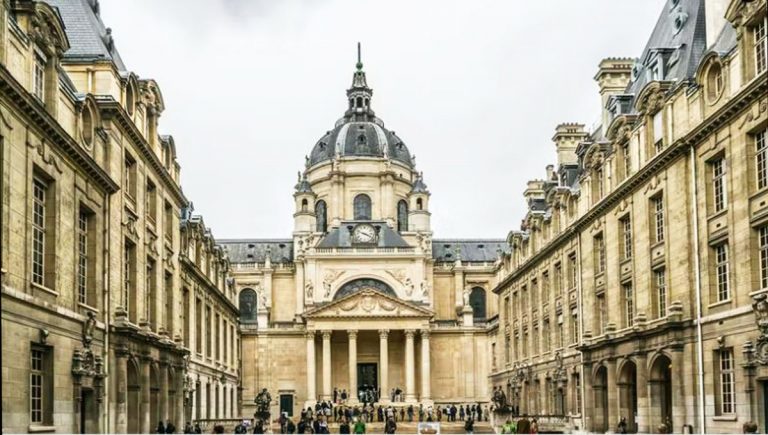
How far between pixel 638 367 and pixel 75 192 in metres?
20.7

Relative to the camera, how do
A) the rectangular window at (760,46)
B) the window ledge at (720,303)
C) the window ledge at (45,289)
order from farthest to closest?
the window ledge at (720,303) < the rectangular window at (760,46) < the window ledge at (45,289)

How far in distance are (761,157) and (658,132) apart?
895 cm

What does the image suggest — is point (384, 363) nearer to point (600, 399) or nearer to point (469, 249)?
point (469, 249)

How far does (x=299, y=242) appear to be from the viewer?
349 ft

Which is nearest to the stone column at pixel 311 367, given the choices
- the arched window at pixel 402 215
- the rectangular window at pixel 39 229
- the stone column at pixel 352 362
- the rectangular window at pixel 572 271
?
the stone column at pixel 352 362

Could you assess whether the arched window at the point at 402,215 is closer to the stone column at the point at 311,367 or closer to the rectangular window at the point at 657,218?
the stone column at the point at 311,367

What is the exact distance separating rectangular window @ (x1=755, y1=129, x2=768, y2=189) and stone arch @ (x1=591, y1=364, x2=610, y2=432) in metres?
17.3

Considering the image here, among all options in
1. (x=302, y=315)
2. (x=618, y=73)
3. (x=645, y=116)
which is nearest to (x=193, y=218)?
(x=618, y=73)

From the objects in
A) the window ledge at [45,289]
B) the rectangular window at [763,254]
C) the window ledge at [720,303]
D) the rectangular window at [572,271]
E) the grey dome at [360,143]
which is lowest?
the window ledge at [720,303]

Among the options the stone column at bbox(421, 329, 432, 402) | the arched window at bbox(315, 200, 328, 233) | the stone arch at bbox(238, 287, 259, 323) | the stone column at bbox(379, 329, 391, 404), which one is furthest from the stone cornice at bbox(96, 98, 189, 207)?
the arched window at bbox(315, 200, 328, 233)

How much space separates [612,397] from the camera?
142 ft

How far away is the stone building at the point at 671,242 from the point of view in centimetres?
2961


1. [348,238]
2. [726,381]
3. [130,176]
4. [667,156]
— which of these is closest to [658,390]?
[726,381]

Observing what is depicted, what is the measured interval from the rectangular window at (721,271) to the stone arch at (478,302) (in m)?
75.8
